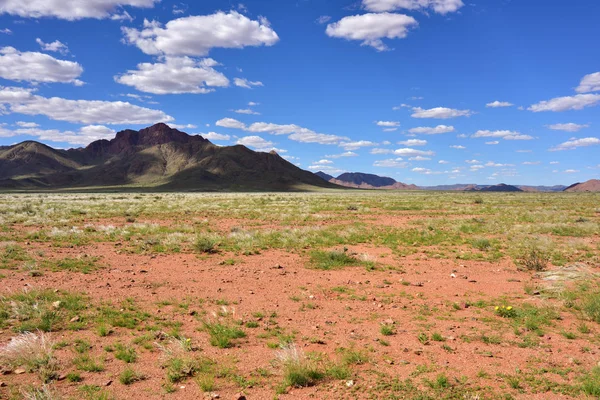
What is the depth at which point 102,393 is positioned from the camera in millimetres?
5199

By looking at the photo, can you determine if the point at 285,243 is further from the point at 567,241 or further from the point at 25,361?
the point at 567,241

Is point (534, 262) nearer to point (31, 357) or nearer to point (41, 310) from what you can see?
point (31, 357)

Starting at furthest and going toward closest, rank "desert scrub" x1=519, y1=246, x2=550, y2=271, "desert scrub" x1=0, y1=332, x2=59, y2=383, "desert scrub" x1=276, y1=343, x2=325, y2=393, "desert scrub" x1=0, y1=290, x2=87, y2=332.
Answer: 1. "desert scrub" x1=519, y1=246, x2=550, y2=271
2. "desert scrub" x1=0, y1=290, x2=87, y2=332
3. "desert scrub" x1=0, y1=332, x2=59, y2=383
4. "desert scrub" x1=276, y1=343, x2=325, y2=393

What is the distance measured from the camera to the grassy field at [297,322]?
18.2ft

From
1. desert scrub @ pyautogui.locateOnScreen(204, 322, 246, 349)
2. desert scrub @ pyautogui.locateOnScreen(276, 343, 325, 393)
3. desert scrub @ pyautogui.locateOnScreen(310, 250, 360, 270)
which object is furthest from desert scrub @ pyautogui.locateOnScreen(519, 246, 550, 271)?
desert scrub @ pyautogui.locateOnScreen(204, 322, 246, 349)

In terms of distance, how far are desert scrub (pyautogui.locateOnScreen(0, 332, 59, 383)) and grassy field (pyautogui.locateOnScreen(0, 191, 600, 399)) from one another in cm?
2

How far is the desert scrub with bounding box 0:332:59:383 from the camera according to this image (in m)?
5.80

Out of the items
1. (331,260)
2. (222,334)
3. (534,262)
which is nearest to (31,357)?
(222,334)

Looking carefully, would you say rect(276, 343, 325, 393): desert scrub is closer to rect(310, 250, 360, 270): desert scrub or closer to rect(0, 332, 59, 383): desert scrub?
rect(0, 332, 59, 383): desert scrub

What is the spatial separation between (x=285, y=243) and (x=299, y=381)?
40.2ft

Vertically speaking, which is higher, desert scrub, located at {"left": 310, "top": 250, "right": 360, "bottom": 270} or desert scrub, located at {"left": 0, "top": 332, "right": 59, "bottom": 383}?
desert scrub, located at {"left": 310, "top": 250, "right": 360, "bottom": 270}

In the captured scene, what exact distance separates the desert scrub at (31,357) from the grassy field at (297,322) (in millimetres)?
25

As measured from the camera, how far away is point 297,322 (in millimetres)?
8164

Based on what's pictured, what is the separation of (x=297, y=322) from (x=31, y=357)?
16.5ft
